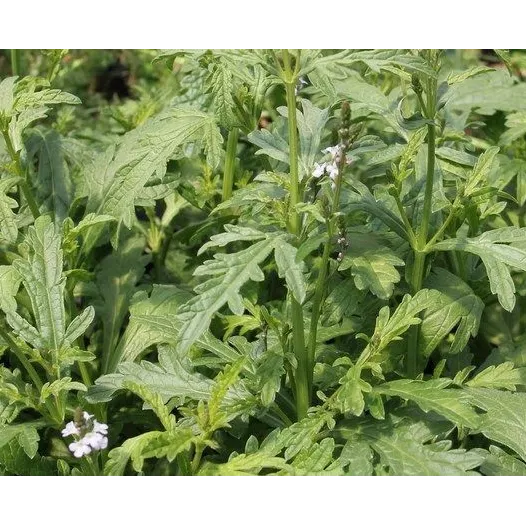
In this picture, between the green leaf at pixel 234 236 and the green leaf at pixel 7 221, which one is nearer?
the green leaf at pixel 234 236

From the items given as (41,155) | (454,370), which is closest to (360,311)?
(454,370)

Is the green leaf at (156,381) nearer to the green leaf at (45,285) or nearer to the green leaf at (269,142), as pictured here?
the green leaf at (45,285)

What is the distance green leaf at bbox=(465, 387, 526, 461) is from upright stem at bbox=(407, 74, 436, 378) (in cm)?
22

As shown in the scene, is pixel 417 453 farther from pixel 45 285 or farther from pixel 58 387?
pixel 45 285

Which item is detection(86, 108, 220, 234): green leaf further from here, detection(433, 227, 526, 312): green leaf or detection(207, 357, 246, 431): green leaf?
detection(433, 227, 526, 312): green leaf

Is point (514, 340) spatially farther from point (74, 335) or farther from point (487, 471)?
point (74, 335)

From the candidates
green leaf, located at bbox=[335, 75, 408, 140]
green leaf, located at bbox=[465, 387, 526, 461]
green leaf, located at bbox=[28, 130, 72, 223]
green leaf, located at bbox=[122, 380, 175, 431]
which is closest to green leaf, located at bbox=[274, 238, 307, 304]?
green leaf, located at bbox=[122, 380, 175, 431]

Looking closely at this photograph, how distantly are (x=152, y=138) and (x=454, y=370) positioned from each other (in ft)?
4.69

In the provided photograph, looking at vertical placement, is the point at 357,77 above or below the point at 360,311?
above

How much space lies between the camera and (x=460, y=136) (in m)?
3.19

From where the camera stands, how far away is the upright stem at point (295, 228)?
250 cm

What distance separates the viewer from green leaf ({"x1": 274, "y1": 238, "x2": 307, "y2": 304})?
7.58 ft

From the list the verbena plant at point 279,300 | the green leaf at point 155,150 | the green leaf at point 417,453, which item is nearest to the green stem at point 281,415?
the verbena plant at point 279,300

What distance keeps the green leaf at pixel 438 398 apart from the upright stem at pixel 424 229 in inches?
10.9
